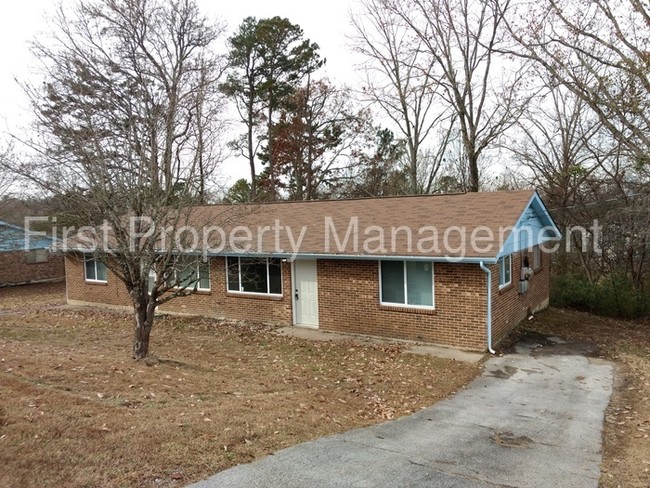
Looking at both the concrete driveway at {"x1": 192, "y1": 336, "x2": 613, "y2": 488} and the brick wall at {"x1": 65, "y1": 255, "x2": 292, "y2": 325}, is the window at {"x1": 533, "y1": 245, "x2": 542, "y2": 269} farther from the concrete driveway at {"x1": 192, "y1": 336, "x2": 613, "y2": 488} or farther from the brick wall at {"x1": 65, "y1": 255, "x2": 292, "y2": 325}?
the brick wall at {"x1": 65, "y1": 255, "x2": 292, "y2": 325}

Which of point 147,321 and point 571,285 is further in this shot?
point 571,285

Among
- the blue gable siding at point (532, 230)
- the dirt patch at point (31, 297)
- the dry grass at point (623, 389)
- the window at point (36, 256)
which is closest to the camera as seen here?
the dry grass at point (623, 389)

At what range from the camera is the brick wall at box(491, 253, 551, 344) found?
12520mm

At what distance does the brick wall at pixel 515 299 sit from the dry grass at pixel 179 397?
241cm

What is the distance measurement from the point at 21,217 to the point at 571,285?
95.3 ft

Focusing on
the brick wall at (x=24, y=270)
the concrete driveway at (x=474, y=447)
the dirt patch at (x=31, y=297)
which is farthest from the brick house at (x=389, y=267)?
the brick wall at (x=24, y=270)

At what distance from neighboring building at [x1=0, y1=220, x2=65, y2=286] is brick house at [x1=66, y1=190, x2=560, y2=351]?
15.8 metres

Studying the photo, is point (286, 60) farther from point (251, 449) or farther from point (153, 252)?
point (251, 449)

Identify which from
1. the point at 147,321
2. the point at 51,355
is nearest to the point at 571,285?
the point at 147,321

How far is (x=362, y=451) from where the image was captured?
19.3 ft

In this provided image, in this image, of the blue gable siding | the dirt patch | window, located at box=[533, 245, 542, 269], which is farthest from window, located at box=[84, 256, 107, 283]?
window, located at box=[533, 245, 542, 269]

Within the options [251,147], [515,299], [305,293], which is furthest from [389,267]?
[251,147]

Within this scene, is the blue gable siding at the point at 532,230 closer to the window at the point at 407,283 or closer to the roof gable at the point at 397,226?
the roof gable at the point at 397,226

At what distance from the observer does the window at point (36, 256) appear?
3011 cm
